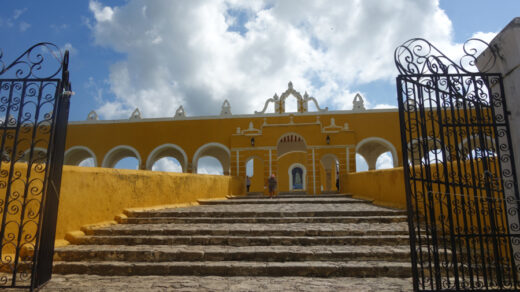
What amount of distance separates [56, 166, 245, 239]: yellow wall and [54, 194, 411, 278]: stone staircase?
286 mm

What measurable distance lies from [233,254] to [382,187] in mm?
4900

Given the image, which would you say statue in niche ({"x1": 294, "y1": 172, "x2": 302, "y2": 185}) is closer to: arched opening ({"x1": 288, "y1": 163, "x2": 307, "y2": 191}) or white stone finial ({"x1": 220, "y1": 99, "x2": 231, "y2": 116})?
arched opening ({"x1": 288, "y1": 163, "x2": 307, "y2": 191})

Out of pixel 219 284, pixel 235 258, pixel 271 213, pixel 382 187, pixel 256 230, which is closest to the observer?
pixel 219 284

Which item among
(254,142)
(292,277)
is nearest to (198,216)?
(292,277)

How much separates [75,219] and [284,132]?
9.44m

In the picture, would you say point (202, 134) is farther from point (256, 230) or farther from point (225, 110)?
point (256, 230)

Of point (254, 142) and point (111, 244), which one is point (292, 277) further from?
point (254, 142)

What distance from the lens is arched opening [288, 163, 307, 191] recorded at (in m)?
21.1

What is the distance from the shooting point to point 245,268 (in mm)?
3727

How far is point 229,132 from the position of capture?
17172mm

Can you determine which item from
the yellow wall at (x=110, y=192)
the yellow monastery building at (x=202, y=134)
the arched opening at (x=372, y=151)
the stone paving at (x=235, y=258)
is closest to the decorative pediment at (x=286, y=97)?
the yellow monastery building at (x=202, y=134)

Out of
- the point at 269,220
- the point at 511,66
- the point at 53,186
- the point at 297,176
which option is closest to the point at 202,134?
the point at 297,176

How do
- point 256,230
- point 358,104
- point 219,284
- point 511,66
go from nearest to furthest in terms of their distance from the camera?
1. point 511,66
2. point 219,284
3. point 256,230
4. point 358,104

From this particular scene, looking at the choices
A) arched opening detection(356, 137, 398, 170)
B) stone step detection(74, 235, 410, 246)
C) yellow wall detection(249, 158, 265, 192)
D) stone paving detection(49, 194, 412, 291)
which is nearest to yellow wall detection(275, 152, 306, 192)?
yellow wall detection(249, 158, 265, 192)
